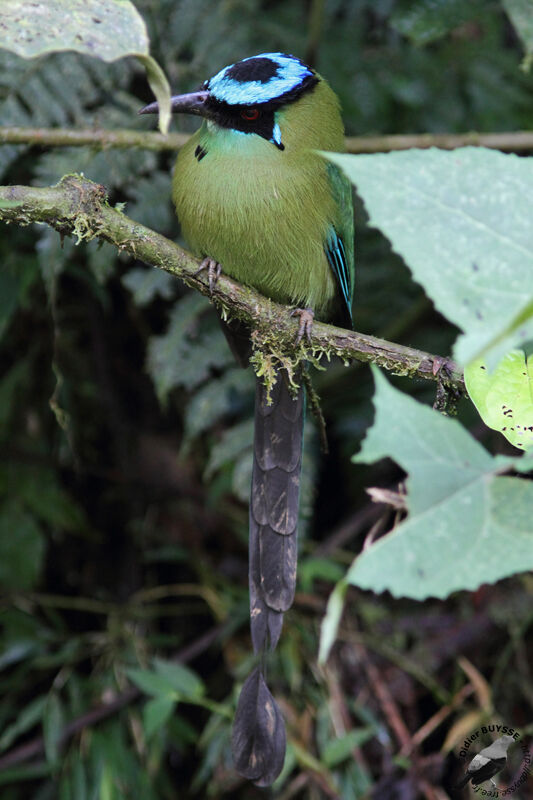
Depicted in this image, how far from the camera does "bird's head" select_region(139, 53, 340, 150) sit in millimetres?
2031

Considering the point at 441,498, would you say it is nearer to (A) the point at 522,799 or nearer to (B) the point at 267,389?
(B) the point at 267,389

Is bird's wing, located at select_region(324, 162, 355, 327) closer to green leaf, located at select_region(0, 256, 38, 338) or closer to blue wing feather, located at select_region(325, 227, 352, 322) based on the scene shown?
blue wing feather, located at select_region(325, 227, 352, 322)

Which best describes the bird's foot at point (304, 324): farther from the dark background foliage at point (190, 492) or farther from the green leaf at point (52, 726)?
the green leaf at point (52, 726)

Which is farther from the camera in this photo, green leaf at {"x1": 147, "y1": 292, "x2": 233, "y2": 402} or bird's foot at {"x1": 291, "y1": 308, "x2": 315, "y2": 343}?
green leaf at {"x1": 147, "y1": 292, "x2": 233, "y2": 402}

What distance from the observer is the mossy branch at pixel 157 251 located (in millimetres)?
1577

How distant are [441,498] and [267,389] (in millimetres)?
1251

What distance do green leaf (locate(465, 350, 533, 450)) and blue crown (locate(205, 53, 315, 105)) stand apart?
1299 mm

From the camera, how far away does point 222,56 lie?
2.77 metres

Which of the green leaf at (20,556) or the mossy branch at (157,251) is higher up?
the mossy branch at (157,251)

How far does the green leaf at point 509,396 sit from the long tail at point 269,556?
38.5 inches

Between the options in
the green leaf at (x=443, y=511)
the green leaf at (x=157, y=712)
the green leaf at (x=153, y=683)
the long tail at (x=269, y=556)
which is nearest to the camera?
the green leaf at (x=443, y=511)

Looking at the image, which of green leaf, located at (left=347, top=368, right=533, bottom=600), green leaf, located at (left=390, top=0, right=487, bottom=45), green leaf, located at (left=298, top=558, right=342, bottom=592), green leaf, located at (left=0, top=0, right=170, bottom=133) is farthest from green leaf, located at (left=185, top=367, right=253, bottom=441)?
green leaf, located at (left=347, top=368, right=533, bottom=600)

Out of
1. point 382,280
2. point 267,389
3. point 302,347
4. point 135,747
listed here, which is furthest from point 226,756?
point 382,280

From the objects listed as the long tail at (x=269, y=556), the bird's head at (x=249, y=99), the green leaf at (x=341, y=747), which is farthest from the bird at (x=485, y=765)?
the bird's head at (x=249, y=99)
